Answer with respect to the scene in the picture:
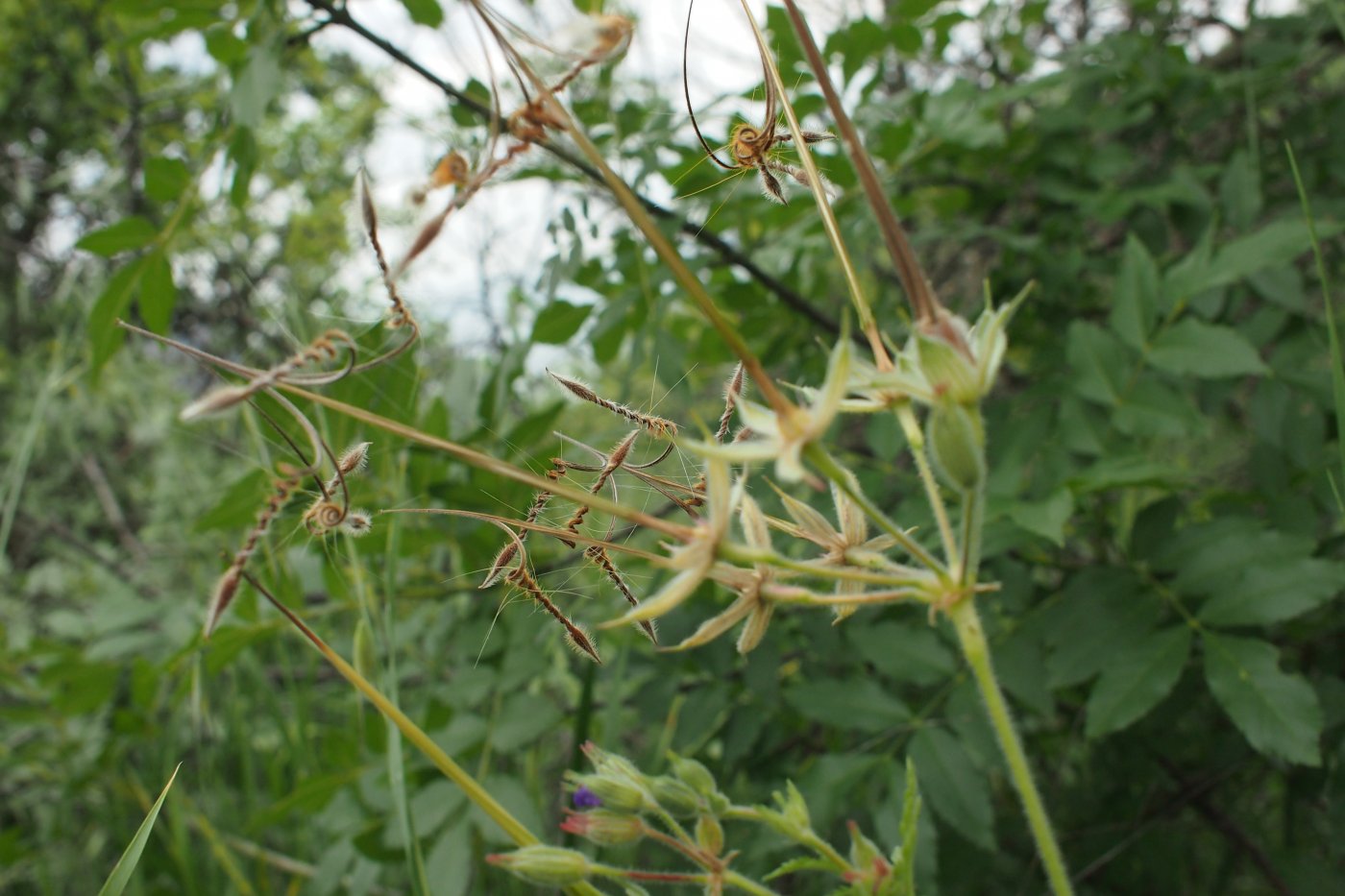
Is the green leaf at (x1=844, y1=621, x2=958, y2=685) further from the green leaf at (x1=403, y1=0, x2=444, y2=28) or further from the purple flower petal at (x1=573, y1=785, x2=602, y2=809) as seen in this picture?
the green leaf at (x1=403, y1=0, x2=444, y2=28)

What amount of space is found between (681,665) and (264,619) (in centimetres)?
70

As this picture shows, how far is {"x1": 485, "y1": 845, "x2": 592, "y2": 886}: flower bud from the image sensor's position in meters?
0.58

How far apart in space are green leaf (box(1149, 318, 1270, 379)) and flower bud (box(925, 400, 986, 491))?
926mm

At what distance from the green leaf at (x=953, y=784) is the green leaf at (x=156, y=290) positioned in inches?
47.5

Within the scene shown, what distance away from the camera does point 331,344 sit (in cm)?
54

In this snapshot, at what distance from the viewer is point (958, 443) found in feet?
1.48

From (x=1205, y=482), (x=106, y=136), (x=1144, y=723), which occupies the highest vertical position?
(x=106, y=136)

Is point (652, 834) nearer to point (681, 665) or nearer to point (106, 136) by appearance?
point (681, 665)

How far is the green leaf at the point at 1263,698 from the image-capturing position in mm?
947

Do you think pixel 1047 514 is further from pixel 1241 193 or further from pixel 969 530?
pixel 1241 193

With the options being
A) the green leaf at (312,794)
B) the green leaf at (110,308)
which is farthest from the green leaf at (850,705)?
the green leaf at (110,308)

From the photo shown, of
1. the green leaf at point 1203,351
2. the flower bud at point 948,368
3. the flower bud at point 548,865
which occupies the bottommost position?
the flower bud at point 548,865

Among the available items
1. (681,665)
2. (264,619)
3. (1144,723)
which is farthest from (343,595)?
(1144,723)

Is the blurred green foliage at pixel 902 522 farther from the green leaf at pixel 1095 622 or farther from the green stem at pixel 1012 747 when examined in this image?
the green stem at pixel 1012 747
